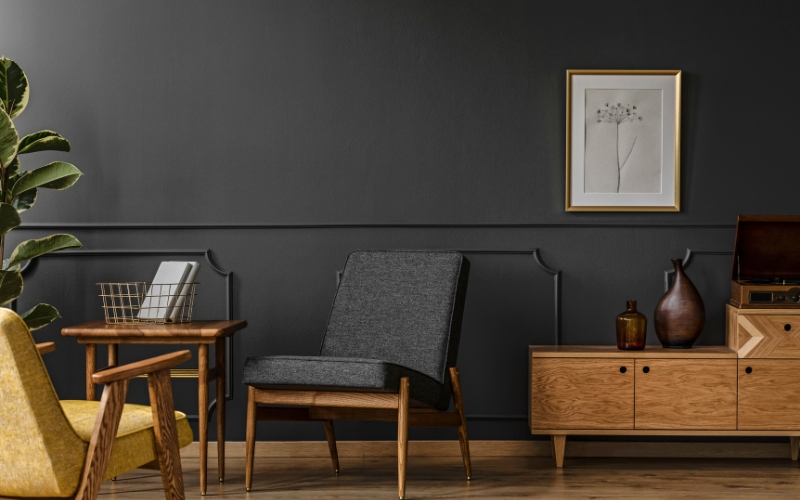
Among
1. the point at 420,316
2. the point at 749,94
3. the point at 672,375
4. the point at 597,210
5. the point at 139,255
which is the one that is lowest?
the point at 672,375

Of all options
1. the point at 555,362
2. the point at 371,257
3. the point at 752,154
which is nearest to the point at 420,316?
the point at 371,257

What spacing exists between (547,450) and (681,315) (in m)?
0.84

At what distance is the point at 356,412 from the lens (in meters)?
2.79

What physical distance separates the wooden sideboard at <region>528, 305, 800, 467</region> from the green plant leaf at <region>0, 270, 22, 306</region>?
211 centimetres

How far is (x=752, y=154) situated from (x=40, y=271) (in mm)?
3298

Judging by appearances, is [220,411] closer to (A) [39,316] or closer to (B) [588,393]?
(A) [39,316]

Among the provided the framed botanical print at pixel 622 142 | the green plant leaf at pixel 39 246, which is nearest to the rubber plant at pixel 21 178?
the green plant leaf at pixel 39 246

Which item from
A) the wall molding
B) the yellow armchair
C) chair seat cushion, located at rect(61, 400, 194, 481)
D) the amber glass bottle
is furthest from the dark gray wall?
the yellow armchair

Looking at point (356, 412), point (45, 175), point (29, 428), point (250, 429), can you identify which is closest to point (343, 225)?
point (356, 412)

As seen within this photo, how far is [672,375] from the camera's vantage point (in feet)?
10.0

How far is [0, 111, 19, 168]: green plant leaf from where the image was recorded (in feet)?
9.29

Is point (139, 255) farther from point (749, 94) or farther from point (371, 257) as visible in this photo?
point (749, 94)

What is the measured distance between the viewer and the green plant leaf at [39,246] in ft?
Result: 9.97

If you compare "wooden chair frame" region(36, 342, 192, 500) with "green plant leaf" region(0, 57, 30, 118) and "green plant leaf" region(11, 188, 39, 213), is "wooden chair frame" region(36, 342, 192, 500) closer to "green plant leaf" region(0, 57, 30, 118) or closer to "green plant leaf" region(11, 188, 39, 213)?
"green plant leaf" region(11, 188, 39, 213)
